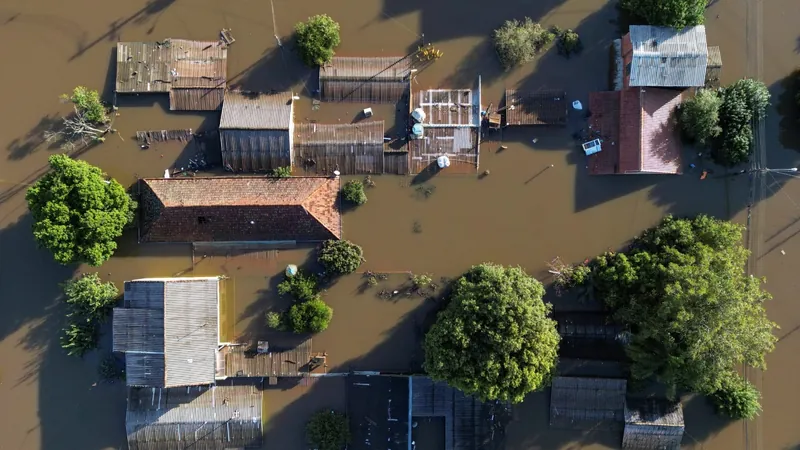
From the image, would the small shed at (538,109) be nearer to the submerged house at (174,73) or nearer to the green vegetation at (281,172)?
the green vegetation at (281,172)

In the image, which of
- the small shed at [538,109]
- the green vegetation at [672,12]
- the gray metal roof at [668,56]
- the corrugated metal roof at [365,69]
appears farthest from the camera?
the small shed at [538,109]

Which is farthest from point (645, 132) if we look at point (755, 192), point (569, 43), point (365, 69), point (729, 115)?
point (365, 69)

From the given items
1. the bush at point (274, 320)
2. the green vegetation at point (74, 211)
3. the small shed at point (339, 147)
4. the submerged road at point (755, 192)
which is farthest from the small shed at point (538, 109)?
the green vegetation at point (74, 211)

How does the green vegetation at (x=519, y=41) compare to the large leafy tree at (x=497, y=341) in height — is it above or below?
above

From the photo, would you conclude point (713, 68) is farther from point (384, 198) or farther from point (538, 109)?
point (384, 198)

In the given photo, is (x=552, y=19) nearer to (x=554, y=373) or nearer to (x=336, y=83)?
(x=336, y=83)

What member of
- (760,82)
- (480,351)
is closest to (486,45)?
(760,82)

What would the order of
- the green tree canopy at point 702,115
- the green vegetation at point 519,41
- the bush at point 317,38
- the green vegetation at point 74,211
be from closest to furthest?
1. the green vegetation at point 74,211
2. the green tree canopy at point 702,115
3. the bush at point 317,38
4. the green vegetation at point 519,41

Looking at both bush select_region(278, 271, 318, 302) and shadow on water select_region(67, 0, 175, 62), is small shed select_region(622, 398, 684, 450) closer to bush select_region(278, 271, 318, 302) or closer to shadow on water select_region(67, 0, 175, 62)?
bush select_region(278, 271, 318, 302)
